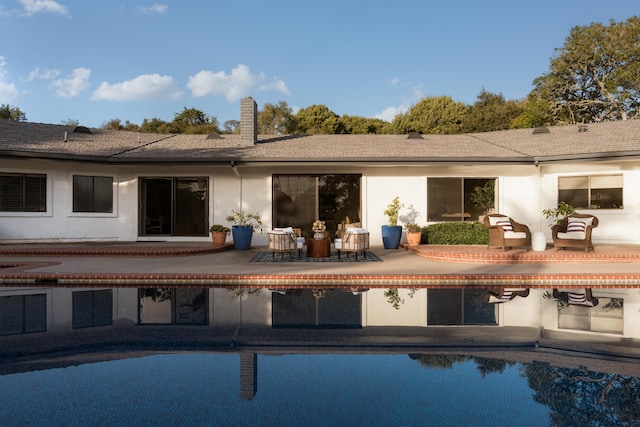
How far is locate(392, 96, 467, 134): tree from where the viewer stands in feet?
132

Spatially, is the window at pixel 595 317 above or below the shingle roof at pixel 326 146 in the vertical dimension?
below

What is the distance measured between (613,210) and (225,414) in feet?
46.8

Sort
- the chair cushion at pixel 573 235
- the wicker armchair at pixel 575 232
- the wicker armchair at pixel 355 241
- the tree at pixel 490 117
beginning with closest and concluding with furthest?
the wicker armchair at pixel 355 241 → the wicker armchair at pixel 575 232 → the chair cushion at pixel 573 235 → the tree at pixel 490 117

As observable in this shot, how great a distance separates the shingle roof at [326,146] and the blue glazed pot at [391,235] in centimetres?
218

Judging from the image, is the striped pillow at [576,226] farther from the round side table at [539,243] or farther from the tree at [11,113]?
the tree at [11,113]

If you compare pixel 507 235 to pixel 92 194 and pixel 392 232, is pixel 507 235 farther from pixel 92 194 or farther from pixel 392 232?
pixel 92 194

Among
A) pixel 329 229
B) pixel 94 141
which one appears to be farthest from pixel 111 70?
pixel 329 229

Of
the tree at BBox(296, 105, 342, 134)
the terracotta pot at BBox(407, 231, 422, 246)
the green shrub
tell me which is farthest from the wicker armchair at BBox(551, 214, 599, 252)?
the tree at BBox(296, 105, 342, 134)

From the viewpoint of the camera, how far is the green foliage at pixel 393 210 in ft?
43.9

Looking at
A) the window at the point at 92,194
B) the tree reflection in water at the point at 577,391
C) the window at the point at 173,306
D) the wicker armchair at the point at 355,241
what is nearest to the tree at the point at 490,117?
the wicker armchair at the point at 355,241

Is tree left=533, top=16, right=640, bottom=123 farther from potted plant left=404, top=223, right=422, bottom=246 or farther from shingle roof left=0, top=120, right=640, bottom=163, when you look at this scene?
potted plant left=404, top=223, right=422, bottom=246

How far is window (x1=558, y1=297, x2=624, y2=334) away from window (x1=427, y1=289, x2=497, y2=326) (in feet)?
3.11

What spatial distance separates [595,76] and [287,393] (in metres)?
35.6

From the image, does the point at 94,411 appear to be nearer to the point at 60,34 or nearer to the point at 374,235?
the point at 374,235
